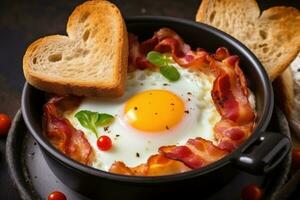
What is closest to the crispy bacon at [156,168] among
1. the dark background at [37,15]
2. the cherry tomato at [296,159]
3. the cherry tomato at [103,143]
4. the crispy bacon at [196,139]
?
the crispy bacon at [196,139]

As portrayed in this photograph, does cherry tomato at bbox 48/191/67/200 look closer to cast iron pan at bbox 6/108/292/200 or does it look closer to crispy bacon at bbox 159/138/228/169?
cast iron pan at bbox 6/108/292/200

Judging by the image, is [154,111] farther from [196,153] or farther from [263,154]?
[263,154]

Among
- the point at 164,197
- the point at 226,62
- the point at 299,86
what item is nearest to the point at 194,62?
the point at 226,62

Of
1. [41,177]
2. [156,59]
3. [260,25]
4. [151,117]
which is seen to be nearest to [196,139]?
[151,117]

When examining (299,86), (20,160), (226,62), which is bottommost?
(20,160)

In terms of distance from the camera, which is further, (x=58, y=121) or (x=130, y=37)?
(x=130, y=37)

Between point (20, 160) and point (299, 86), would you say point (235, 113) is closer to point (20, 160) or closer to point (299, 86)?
point (299, 86)
